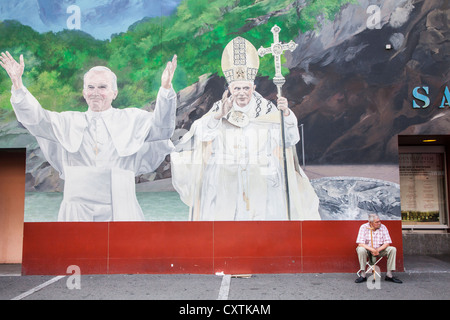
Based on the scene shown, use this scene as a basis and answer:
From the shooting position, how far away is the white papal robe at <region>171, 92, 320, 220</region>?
8.26 m

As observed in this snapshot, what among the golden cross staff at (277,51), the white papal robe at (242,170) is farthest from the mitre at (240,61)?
the white papal robe at (242,170)

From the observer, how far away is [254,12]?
8.66 metres

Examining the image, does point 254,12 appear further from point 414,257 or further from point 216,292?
point 414,257

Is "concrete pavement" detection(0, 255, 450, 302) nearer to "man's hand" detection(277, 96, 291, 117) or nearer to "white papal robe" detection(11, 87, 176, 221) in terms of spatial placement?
"white papal robe" detection(11, 87, 176, 221)

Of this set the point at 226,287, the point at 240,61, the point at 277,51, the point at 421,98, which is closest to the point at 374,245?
the point at 226,287

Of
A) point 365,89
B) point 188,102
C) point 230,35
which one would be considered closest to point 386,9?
point 365,89

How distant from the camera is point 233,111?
8539 millimetres

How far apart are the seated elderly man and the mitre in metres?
3.82

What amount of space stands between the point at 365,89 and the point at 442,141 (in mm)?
2902

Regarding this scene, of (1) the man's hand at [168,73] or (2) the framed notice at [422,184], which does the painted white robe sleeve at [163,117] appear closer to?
(1) the man's hand at [168,73]

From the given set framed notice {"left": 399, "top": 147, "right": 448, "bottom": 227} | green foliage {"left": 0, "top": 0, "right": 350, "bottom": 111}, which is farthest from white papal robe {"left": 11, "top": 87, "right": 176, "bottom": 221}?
framed notice {"left": 399, "top": 147, "right": 448, "bottom": 227}

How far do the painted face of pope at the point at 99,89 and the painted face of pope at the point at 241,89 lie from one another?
8.32 ft

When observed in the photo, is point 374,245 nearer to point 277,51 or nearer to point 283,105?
point 283,105

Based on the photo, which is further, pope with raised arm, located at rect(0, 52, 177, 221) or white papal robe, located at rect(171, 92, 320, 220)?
pope with raised arm, located at rect(0, 52, 177, 221)
